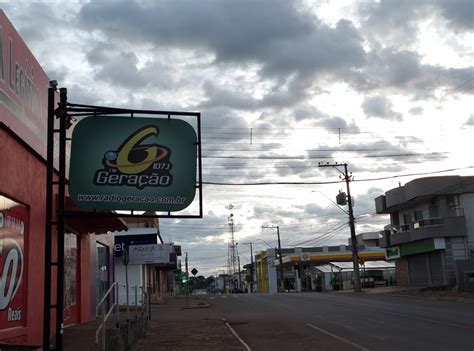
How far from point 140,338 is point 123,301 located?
1.76 metres

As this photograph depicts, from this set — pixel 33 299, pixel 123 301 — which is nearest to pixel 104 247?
pixel 123 301

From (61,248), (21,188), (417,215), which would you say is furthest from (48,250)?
(417,215)

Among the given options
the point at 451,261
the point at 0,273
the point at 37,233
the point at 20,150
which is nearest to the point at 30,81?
the point at 20,150

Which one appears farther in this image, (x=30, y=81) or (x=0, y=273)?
(x=30, y=81)

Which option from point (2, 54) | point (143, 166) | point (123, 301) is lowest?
point (123, 301)

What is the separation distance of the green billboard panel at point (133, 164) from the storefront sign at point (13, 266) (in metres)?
2.70

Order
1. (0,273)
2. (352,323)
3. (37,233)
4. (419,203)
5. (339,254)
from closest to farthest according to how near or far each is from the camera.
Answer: (0,273) < (37,233) < (352,323) < (419,203) < (339,254)

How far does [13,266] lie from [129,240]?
89.3 ft

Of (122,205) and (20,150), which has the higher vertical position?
(20,150)

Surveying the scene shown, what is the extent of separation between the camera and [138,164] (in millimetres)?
8430

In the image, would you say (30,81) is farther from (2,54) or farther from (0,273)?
(0,273)

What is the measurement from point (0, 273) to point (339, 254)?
8482 cm

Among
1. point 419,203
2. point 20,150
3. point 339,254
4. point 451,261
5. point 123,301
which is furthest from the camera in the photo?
point 339,254

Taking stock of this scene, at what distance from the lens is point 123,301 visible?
17328 millimetres
